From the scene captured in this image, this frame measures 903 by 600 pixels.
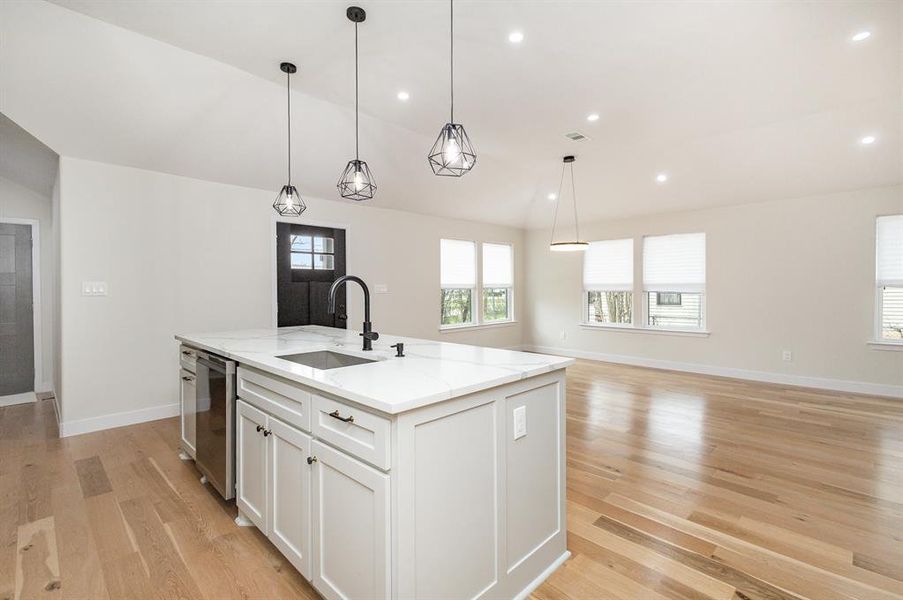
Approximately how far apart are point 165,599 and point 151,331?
122 inches

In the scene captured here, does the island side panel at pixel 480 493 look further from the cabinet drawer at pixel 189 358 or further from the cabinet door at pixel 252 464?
the cabinet drawer at pixel 189 358

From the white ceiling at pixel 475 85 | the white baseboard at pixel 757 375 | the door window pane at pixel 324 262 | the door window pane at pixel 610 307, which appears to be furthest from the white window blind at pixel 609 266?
the door window pane at pixel 324 262

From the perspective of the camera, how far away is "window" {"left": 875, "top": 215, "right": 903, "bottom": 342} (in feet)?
15.6

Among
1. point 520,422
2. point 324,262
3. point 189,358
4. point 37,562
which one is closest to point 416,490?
point 520,422

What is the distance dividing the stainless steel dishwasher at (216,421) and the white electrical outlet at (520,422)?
158 centimetres

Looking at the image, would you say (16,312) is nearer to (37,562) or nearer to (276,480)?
(37,562)

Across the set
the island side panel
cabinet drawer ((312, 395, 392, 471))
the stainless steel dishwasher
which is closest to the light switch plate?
the stainless steel dishwasher

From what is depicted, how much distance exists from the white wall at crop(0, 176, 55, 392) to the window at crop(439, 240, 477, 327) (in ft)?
16.3

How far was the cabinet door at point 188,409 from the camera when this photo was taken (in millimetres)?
2783

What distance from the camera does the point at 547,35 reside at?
270cm

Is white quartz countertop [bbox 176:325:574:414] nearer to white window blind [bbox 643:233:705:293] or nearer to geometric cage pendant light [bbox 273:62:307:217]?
geometric cage pendant light [bbox 273:62:307:217]

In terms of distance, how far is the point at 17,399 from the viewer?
15.6 feet

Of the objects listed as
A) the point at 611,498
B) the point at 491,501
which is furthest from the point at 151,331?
the point at 611,498

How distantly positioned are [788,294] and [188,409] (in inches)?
265
